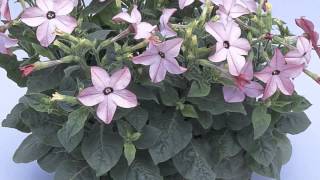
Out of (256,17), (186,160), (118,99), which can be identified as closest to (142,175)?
(186,160)

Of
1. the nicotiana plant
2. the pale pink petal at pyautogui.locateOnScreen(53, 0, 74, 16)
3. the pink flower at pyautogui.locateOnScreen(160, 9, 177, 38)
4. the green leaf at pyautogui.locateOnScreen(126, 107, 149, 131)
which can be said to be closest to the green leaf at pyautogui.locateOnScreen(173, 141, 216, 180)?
the nicotiana plant

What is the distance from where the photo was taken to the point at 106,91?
1.05m

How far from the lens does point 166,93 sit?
46.2 inches

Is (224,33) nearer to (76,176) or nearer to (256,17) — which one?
(256,17)

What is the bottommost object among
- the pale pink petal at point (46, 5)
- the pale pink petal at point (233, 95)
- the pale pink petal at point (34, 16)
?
the pale pink petal at point (233, 95)

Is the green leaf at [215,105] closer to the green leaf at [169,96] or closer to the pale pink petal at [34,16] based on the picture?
the green leaf at [169,96]

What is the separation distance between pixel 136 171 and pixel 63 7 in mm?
303

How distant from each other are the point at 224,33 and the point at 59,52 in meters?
0.31

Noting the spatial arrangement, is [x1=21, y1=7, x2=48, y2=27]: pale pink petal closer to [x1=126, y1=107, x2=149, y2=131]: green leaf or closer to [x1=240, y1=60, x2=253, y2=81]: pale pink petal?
[x1=126, y1=107, x2=149, y2=131]: green leaf

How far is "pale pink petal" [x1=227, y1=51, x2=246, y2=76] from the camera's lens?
1.07m

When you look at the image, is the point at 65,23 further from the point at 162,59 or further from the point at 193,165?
the point at 193,165

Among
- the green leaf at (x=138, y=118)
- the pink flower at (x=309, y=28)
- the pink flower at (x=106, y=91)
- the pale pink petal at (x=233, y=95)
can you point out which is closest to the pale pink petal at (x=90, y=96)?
the pink flower at (x=106, y=91)

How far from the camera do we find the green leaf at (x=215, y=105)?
1149 mm

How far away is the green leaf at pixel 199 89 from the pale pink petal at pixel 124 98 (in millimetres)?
111
